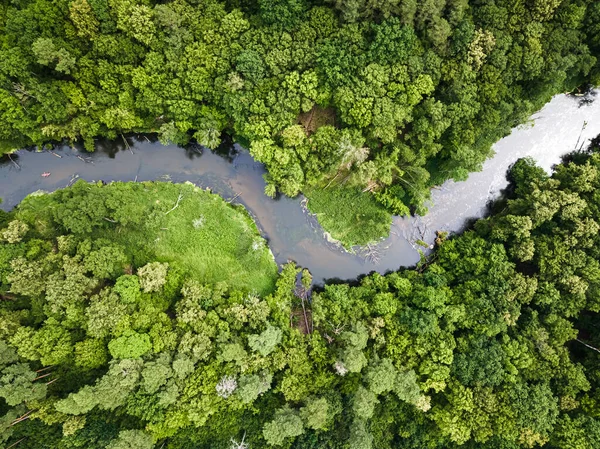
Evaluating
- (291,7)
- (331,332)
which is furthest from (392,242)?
(291,7)

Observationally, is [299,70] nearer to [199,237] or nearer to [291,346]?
[199,237]

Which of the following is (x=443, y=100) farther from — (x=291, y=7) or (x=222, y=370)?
(x=222, y=370)

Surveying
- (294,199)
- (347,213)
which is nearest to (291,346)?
(347,213)

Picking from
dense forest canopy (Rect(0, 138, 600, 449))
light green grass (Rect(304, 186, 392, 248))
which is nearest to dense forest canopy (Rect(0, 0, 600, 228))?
light green grass (Rect(304, 186, 392, 248))

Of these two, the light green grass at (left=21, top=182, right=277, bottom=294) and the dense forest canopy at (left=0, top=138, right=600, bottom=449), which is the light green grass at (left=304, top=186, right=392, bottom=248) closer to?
the dense forest canopy at (left=0, top=138, right=600, bottom=449)

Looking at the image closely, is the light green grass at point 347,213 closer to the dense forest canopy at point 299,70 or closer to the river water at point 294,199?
the river water at point 294,199

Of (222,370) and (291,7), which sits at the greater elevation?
(291,7)
